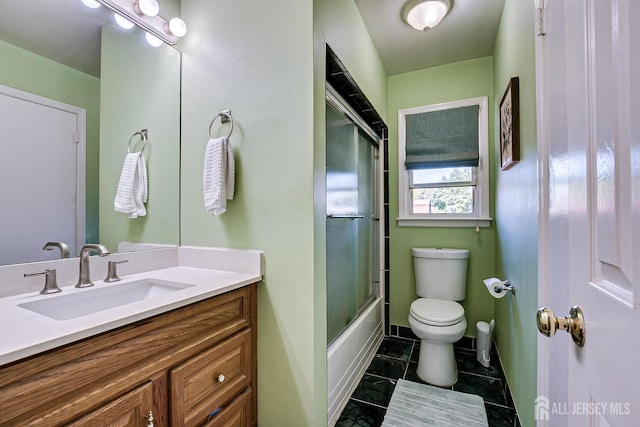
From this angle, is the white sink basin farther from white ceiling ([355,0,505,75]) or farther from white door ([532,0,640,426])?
white ceiling ([355,0,505,75])

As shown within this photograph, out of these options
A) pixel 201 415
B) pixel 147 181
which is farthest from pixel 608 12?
pixel 147 181

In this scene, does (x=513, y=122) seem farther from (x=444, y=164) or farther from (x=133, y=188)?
(x=133, y=188)

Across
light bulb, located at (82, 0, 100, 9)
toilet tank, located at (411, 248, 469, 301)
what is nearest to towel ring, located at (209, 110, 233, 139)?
light bulb, located at (82, 0, 100, 9)

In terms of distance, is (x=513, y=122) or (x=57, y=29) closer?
(x=57, y=29)

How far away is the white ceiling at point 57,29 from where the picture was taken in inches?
40.8

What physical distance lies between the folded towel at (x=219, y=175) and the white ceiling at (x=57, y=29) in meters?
0.62

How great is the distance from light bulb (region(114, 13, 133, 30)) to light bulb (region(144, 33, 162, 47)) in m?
0.08

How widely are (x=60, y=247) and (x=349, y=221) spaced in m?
1.50

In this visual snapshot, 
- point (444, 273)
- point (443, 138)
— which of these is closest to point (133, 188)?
point (444, 273)

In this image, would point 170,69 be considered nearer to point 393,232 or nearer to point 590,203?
point 590,203

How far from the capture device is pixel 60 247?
3.71ft

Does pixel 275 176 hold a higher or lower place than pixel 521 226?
higher

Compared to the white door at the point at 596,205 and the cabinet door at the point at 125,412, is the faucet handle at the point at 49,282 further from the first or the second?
the white door at the point at 596,205

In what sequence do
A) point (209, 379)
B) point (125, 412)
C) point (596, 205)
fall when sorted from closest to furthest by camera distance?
point (596, 205), point (125, 412), point (209, 379)
